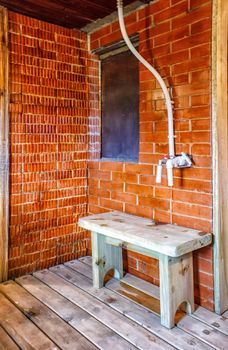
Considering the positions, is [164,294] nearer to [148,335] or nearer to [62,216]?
[148,335]

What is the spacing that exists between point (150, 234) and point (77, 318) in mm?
704

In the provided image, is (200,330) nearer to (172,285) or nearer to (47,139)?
(172,285)

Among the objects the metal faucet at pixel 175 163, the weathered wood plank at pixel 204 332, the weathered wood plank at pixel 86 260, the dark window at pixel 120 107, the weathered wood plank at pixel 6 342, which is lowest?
the weathered wood plank at pixel 6 342

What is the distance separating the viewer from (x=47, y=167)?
2.65 meters

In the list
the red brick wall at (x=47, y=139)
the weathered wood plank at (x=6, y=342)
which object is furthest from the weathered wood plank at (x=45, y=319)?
the red brick wall at (x=47, y=139)

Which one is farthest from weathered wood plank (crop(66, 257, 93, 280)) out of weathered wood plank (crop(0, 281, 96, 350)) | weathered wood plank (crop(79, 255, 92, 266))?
weathered wood plank (crop(0, 281, 96, 350))

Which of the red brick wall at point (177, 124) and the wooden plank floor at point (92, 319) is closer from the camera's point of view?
the wooden plank floor at point (92, 319)

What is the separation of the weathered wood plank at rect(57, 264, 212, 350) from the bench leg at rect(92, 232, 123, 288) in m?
0.09

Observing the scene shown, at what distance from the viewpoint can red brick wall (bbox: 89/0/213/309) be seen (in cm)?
196

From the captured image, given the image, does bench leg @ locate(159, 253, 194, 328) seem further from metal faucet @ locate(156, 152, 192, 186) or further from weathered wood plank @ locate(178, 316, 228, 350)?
metal faucet @ locate(156, 152, 192, 186)

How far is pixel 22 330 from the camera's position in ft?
5.78

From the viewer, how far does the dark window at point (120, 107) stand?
2.55 meters

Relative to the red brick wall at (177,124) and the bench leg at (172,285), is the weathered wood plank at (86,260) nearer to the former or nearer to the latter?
the red brick wall at (177,124)

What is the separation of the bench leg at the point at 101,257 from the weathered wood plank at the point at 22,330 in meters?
0.61
